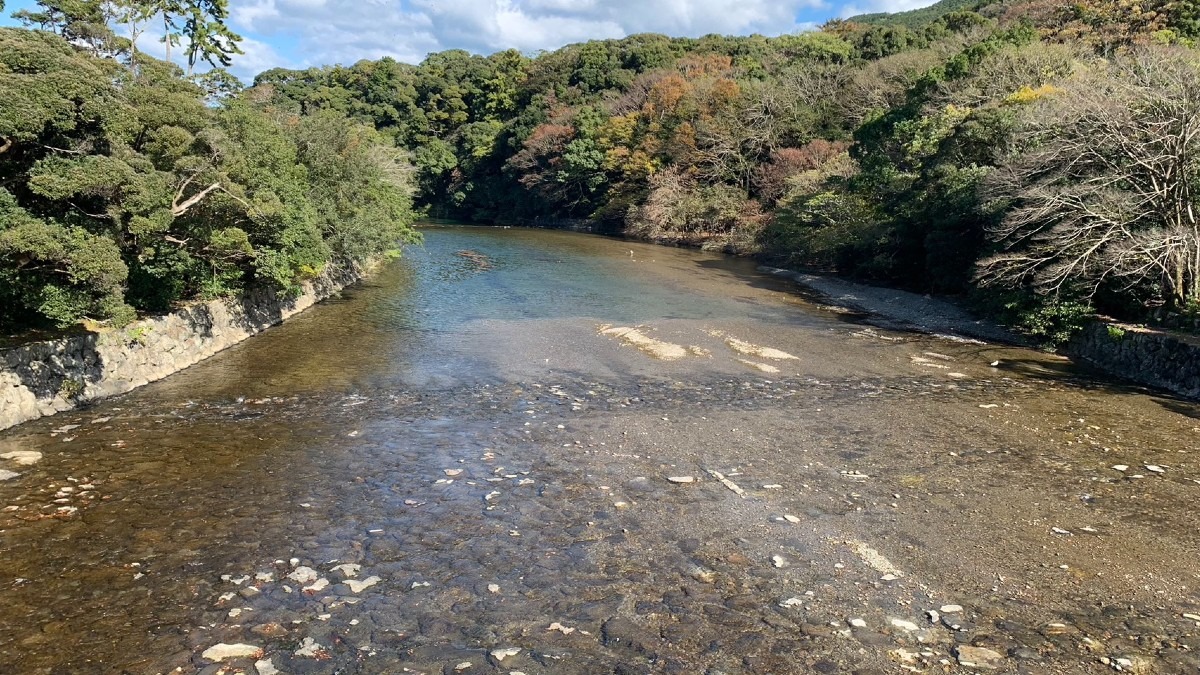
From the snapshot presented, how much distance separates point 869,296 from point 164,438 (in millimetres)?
28500

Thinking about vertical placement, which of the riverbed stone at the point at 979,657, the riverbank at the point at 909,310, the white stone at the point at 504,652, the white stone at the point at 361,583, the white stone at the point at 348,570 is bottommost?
the white stone at the point at 348,570

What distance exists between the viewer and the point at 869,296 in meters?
32.4

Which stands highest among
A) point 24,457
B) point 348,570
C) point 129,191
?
point 129,191

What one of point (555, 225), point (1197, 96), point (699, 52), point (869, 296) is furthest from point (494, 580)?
point (699, 52)

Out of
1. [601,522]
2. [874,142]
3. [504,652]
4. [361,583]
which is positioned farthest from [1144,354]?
[874,142]

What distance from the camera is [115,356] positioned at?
15156mm

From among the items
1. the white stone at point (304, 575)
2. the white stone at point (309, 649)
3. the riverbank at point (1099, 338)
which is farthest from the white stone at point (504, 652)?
the riverbank at point (1099, 338)

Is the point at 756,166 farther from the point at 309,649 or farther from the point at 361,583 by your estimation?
the point at 309,649

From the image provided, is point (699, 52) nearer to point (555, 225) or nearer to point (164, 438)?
point (555, 225)

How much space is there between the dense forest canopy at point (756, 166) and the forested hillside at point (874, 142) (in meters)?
0.14

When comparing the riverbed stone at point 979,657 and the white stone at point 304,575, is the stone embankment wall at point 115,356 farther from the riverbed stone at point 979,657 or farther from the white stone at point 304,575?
the riverbed stone at point 979,657

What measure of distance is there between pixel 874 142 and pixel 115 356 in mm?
40533

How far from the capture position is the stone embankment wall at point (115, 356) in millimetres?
12867

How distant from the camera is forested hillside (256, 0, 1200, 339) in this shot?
64.1ft
